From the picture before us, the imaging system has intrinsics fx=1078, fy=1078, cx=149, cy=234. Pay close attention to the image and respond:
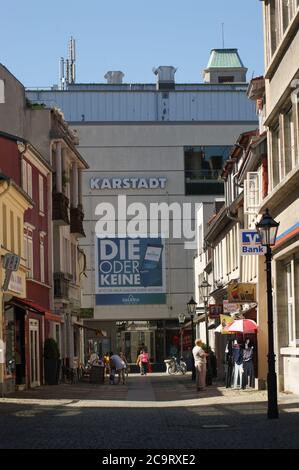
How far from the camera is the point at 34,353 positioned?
40.5 metres

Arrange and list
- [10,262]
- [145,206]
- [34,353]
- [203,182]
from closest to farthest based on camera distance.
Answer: [10,262], [34,353], [203,182], [145,206]

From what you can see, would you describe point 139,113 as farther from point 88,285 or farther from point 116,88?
point 88,285

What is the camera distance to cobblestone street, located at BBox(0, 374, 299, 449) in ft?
49.5

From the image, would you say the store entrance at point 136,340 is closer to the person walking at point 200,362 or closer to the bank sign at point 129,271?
the bank sign at point 129,271

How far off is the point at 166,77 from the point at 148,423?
226 feet

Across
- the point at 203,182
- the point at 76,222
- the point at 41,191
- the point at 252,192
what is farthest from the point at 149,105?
the point at 252,192

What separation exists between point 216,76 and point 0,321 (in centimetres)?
6291

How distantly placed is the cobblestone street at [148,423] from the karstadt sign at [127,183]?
47.9 metres

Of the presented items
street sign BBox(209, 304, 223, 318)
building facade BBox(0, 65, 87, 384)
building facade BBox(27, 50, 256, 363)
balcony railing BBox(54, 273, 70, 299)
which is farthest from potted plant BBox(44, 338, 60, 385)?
building facade BBox(27, 50, 256, 363)

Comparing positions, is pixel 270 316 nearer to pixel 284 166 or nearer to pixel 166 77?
pixel 284 166

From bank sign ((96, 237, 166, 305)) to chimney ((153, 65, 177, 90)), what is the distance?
14796mm

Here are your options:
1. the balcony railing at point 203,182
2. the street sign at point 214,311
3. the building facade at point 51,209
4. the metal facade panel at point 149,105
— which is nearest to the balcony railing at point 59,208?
the building facade at point 51,209

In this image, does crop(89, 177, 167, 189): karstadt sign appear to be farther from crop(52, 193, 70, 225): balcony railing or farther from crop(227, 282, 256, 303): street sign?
crop(227, 282, 256, 303): street sign
